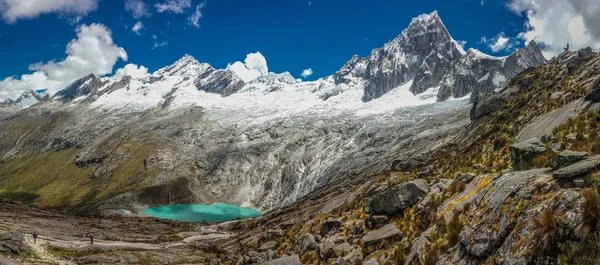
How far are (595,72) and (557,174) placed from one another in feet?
124

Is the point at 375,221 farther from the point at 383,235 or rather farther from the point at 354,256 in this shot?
the point at 354,256

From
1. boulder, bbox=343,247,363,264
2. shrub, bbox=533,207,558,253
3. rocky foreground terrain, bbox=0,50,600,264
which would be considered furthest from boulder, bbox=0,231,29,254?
shrub, bbox=533,207,558,253

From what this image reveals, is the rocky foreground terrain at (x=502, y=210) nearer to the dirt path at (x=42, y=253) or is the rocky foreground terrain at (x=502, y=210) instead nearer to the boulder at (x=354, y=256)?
the boulder at (x=354, y=256)

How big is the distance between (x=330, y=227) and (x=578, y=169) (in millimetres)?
23849

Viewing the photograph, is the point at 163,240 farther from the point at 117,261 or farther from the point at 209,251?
the point at 117,261

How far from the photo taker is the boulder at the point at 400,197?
28620mm

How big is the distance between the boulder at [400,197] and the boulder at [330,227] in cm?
483

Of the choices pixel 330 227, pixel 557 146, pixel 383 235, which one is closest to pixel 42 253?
pixel 330 227

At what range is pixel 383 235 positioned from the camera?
83.5 ft

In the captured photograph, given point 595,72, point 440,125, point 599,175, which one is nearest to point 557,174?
point 599,175

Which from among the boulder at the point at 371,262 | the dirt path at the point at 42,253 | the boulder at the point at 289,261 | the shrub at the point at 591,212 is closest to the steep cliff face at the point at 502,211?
the shrub at the point at 591,212

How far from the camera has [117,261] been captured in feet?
198

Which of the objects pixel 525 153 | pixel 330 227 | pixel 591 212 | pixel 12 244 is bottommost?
pixel 330 227

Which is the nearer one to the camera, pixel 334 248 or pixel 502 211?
pixel 502 211
